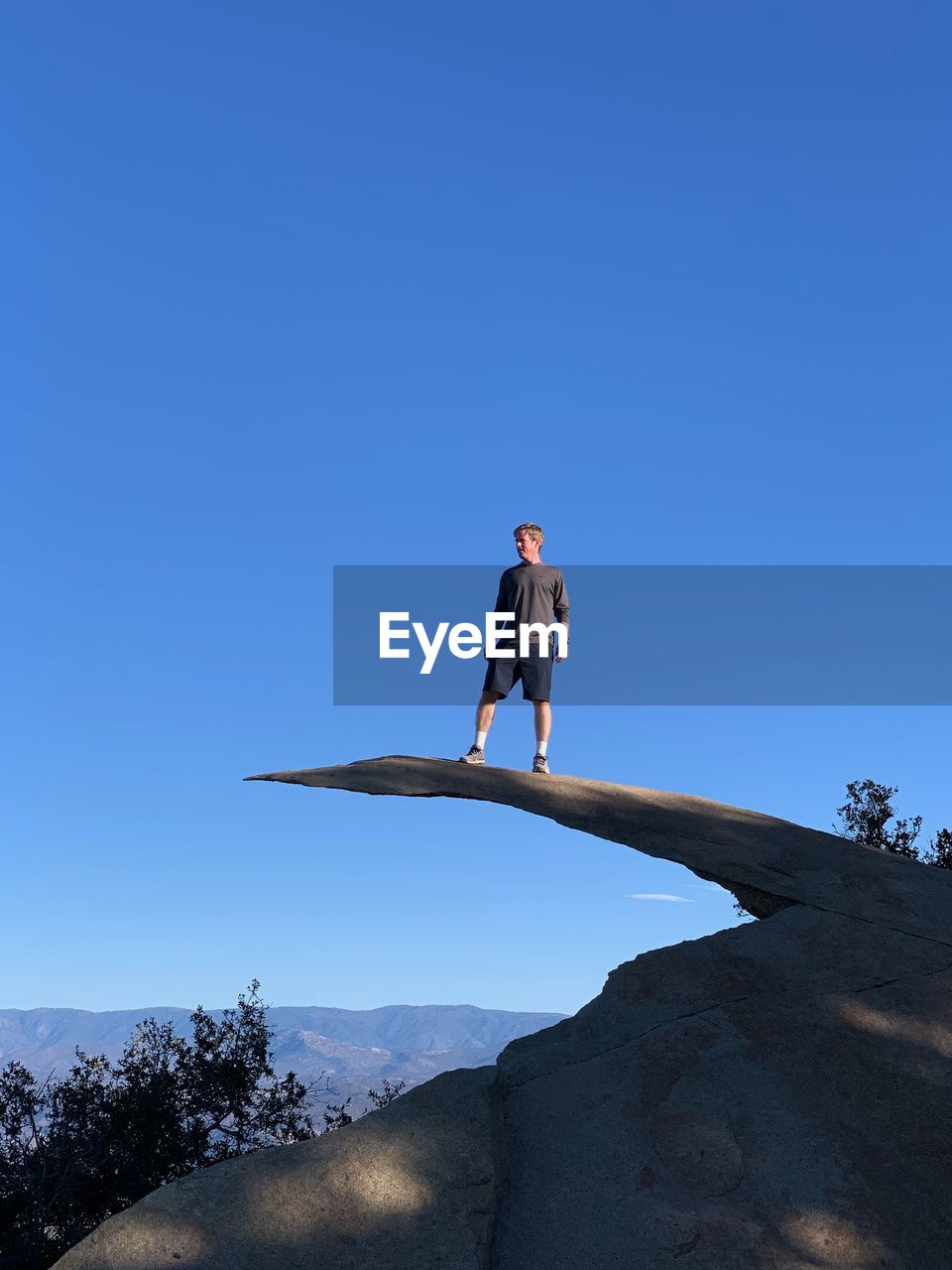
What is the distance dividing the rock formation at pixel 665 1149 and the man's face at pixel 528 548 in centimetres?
468

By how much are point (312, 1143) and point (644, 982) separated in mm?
2213

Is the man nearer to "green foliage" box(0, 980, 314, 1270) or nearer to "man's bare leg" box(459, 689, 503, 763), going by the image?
"man's bare leg" box(459, 689, 503, 763)

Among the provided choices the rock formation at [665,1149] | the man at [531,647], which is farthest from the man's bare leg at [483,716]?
the rock formation at [665,1149]

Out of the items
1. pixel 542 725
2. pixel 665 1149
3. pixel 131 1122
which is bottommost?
pixel 131 1122

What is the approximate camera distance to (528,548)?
11.0m

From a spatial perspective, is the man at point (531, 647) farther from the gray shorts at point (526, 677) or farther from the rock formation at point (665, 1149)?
the rock formation at point (665, 1149)

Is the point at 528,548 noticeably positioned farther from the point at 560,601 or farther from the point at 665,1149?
the point at 665,1149

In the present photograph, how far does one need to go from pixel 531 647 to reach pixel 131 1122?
35.5 feet

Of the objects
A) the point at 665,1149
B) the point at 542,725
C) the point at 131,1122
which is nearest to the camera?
the point at 665,1149

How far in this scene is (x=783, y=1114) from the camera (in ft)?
19.2

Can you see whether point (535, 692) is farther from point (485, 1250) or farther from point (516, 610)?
point (485, 1250)

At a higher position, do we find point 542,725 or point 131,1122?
point 542,725

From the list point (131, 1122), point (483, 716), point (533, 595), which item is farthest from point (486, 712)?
point (131, 1122)

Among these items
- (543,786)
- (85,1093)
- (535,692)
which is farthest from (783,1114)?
(85,1093)
